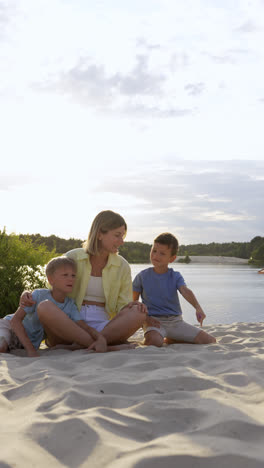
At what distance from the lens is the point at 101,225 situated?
12.3ft

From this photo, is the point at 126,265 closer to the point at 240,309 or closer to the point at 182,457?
the point at 182,457

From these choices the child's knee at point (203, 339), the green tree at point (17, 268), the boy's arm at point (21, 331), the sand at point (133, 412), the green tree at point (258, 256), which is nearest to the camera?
the sand at point (133, 412)

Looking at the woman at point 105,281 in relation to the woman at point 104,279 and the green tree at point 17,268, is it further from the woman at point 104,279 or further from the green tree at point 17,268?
the green tree at point 17,268

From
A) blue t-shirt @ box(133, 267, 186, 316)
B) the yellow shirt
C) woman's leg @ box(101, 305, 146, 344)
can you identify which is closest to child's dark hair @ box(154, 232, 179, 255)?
blue t-shirt @ box(133, 267, 186, 316)

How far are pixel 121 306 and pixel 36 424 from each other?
2.24 meters

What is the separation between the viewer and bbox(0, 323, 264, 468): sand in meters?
1.36

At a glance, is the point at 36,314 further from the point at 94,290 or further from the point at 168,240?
the point at 168,240

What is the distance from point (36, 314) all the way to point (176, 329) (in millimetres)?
1386

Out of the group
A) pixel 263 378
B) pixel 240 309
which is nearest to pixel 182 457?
pixel 263 378

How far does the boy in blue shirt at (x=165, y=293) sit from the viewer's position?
4051mm

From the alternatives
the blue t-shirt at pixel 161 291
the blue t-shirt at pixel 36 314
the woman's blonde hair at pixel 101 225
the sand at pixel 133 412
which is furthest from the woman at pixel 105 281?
the sand at pixel 133 412

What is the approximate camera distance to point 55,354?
3391 mm

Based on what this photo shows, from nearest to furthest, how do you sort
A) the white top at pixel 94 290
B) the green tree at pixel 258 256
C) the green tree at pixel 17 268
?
1. the white top at pixel 94 290
2. the green tree at pixel 17 268
3. the green tree at pixel 258 256

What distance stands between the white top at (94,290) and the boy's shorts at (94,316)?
0.24 feet
